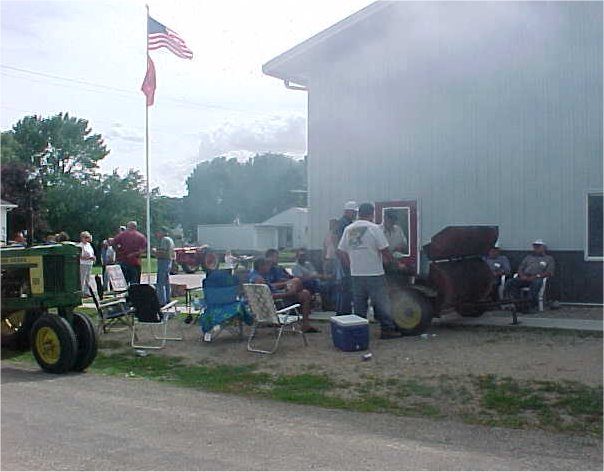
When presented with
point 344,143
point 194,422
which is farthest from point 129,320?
point 344,143

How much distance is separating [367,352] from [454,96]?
6434 mm

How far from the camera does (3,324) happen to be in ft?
38.0

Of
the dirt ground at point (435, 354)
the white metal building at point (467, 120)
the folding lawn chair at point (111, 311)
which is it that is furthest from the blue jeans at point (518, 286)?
the folding lawn chair at point (111, 311)

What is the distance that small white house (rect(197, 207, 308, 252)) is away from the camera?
45.4 m

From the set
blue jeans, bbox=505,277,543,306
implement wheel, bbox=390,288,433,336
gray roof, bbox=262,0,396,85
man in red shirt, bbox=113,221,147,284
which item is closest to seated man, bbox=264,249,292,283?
implement wheel, bbox=390,288,433,336

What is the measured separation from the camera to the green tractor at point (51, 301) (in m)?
9.58

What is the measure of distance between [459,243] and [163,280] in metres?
5.70

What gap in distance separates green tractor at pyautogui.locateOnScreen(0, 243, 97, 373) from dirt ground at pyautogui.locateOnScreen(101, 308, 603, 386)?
1249mm

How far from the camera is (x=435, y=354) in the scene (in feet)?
31.9

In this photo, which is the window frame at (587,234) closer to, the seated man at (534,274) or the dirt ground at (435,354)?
the seated man at (534,274)

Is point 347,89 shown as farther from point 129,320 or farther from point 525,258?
point 129,320

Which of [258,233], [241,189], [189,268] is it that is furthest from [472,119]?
[241,189]

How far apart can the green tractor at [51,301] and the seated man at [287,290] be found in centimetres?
253

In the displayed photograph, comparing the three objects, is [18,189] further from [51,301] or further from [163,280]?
[51,301]
